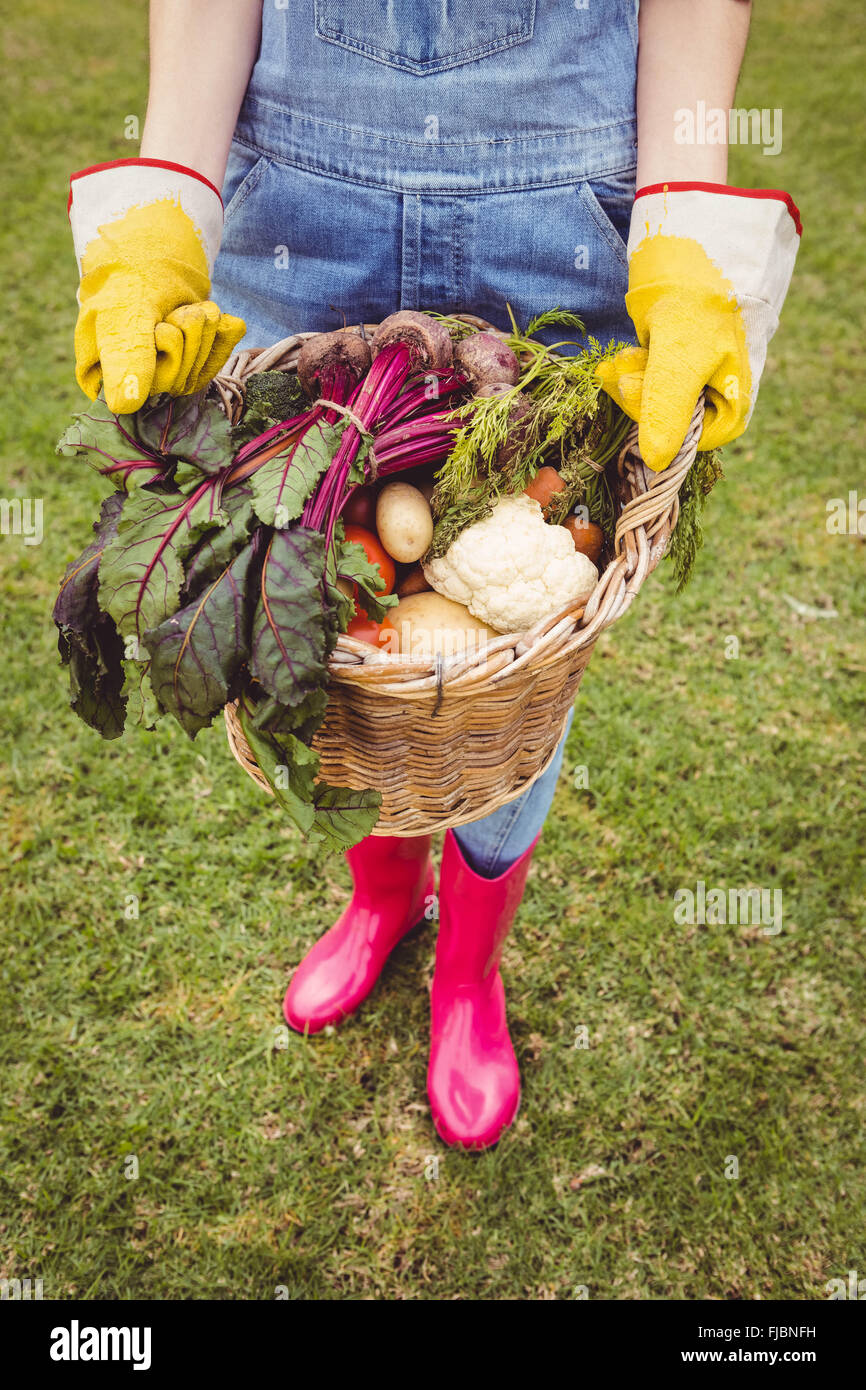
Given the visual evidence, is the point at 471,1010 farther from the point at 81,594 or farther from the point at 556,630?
the point at 81,594

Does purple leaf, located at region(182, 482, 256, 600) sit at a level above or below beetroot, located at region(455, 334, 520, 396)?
below

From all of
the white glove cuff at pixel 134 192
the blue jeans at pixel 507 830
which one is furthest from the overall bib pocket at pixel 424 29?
the blue jeans at pixel 507 830

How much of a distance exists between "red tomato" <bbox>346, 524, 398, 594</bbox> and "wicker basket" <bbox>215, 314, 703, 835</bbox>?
21 centimetres

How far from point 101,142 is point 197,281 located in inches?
180

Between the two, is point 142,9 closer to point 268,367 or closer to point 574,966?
point 268,367

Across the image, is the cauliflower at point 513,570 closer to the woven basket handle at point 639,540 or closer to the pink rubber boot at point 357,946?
the woven basket handle at point 639,540

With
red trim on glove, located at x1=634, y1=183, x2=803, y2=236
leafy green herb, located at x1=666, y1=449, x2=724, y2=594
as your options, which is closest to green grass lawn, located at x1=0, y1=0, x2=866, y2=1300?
leafy green herb, located at x1=666, y1=449, x2=724, y2=594

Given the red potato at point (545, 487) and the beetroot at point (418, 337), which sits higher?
the beetroot at point (418, 337)

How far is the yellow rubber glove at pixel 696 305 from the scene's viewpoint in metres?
1.21

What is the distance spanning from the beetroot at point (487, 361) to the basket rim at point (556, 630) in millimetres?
203

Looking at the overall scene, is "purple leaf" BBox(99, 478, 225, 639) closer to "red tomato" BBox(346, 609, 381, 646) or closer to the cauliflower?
"red tomato" BBox(346, 609, 381, 646)

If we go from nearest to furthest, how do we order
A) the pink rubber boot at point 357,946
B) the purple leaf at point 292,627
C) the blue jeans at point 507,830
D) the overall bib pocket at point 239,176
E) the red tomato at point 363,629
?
the purple leaf at point 292,627, the red tomato at point 363,629, the overall bib pocket at point 239,176, the blue jeans at point 507,830, the pink rubber boot at point 357,946

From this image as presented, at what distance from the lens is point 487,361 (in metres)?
1.37

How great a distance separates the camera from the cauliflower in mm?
1312
